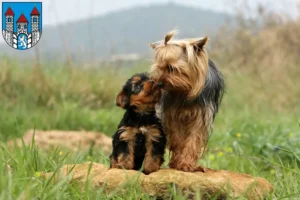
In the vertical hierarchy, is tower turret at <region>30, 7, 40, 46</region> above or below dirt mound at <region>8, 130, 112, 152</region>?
above

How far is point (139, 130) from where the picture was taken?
5.13m

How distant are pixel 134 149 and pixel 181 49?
0.95 meters

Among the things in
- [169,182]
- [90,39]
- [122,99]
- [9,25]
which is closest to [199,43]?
[122,99]

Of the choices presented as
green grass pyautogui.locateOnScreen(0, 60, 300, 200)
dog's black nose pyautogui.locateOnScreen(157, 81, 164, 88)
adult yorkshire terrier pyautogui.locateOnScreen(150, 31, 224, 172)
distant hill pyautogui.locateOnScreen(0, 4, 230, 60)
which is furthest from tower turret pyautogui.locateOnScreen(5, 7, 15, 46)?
dog's black nose pyautogui.locateOnScreen(157, 81, 164, 88)

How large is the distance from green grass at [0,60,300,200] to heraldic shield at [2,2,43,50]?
1.14m

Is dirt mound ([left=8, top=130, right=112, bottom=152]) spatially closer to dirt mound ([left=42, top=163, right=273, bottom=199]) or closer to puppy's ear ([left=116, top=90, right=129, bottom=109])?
puppy's ear ([left=116, top=90, right=129, bottom=109])

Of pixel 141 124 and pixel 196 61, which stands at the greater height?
pixel 196 61

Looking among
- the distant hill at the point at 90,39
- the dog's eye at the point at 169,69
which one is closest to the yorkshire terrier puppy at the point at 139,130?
the dog's eye at the point at 169,69

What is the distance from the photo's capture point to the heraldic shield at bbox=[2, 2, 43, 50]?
8375mm

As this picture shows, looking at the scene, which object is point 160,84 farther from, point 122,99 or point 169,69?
point 122,99

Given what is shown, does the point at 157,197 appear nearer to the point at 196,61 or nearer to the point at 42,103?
the point at 196,61

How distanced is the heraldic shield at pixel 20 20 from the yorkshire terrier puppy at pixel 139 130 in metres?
3.61

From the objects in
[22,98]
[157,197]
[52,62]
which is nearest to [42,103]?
A: [22,98]

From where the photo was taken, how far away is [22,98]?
41.0 feet
